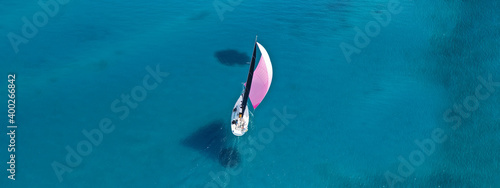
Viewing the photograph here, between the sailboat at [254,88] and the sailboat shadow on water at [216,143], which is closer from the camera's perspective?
the sailboat shadow on water at [216,143]

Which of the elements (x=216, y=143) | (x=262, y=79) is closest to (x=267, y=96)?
(x=262, y=79)

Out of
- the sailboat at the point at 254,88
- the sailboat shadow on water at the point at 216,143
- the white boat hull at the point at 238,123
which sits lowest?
the sailboat shadow on water at the point at 216,143

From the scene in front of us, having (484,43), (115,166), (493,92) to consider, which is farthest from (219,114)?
(484,43)

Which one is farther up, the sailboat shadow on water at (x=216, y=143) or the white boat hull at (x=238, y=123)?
the white boat hull at (x=238, y=123)

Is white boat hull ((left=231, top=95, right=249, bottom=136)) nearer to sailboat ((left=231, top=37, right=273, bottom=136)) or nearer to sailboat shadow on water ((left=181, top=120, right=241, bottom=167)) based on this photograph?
sailboat ((left=231, top=37, right=273, bottom=136))

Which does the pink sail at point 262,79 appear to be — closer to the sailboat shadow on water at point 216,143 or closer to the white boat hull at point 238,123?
the white boat hull at point 238,123

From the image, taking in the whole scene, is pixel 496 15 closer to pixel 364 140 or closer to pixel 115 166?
pixel 364 140

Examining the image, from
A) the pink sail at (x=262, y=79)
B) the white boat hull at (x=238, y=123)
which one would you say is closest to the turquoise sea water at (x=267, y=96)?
the white boat hull at (x=238, y=123)

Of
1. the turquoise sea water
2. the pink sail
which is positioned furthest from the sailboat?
the turquoise sea water
